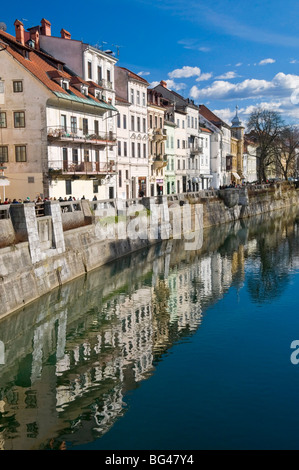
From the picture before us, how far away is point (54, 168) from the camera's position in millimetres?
38156

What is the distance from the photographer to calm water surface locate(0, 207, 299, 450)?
13.0 meters

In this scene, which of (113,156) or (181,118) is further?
(181,118)

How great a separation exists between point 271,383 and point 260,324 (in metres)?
6.17

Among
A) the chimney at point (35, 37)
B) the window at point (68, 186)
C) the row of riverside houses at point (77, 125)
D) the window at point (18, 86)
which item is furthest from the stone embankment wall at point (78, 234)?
the chimney at point (35, 37)

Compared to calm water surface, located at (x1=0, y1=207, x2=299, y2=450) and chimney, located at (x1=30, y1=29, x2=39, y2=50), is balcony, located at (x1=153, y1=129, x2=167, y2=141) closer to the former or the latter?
chimney, located at (x1=30, y1=29, x2=39, y2=50)

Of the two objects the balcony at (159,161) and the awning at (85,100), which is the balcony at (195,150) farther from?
the awning at (85,100)

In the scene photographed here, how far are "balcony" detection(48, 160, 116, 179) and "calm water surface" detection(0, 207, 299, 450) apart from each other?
33.4ft

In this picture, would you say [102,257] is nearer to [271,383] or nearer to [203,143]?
[271,383]

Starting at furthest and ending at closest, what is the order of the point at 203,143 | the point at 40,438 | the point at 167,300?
the point at 203,143, the point at 167,300, the point at 40,438

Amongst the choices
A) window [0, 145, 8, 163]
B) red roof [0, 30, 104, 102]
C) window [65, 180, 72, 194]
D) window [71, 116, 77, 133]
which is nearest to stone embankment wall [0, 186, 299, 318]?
window [65, 180, 72, 194]

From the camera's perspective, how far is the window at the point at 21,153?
3809 centimetres

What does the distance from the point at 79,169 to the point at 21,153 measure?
4.71 metres
